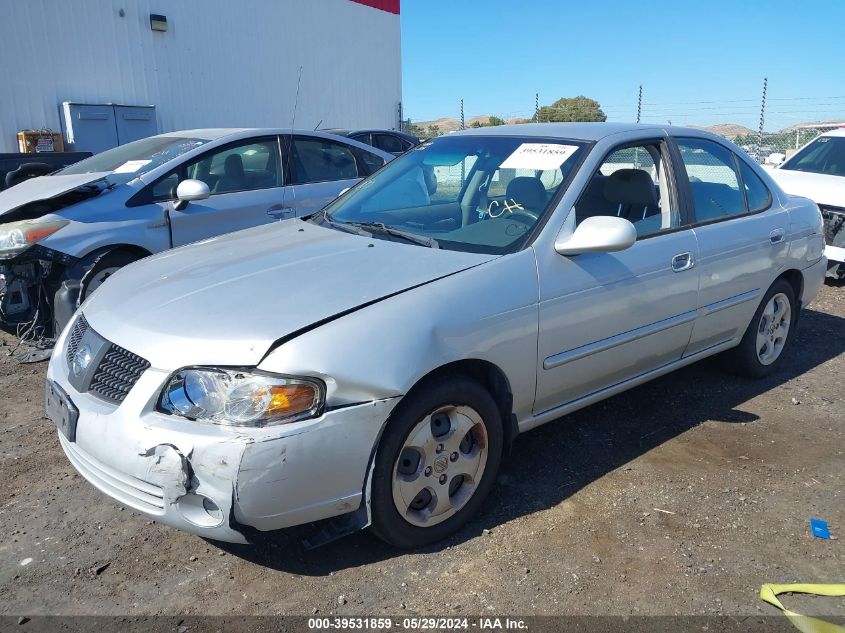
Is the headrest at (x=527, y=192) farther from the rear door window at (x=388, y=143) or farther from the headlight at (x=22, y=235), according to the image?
the rear door window at (x=388, y=143)

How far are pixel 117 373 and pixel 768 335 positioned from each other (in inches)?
160

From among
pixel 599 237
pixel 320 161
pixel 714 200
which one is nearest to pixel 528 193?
pixel 599 237

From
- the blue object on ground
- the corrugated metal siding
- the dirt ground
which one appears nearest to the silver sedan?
the dirt ground

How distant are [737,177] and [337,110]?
16351mm

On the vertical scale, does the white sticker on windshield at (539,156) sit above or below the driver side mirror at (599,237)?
above

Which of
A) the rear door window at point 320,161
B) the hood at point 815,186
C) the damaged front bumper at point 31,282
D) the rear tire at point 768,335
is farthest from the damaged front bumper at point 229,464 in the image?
the hood at point 815,186

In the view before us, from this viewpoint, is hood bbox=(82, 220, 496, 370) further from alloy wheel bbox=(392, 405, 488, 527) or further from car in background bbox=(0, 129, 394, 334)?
car in background bbox=(0, 129, 394, 334)

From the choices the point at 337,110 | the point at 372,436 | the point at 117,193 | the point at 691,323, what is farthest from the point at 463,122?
the point at 372,436

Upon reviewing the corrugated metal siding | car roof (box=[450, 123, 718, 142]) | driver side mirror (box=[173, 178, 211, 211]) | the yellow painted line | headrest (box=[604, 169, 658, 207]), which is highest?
the corrugated metal siding

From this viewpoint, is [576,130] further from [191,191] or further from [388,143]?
[388,143]

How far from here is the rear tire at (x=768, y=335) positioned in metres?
4.42

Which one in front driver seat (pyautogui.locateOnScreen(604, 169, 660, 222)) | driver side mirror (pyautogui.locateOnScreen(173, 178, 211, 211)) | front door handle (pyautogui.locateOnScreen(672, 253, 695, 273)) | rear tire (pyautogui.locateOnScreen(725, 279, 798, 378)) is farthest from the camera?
driver side mirror (pyautogui.locateOnScreen(173, 178, 211, 211))

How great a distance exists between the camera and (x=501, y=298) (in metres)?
2.80

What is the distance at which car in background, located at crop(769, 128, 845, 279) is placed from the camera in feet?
23.0
